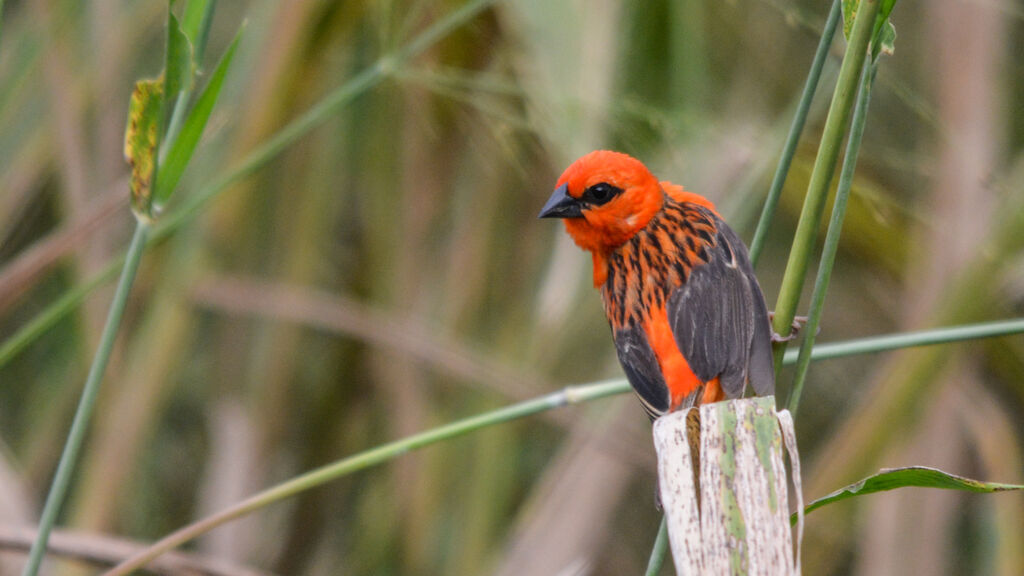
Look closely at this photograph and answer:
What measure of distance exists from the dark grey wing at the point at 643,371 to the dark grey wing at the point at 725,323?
7 centimetres

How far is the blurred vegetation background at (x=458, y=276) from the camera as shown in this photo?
2352mm

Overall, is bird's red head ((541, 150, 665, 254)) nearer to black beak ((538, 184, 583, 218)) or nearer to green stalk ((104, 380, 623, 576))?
black beak ((538, 184, 583, 218))

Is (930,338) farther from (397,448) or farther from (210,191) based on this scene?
(210,191)

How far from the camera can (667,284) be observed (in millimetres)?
1630

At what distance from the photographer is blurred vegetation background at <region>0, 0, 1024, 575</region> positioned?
7.72 feet

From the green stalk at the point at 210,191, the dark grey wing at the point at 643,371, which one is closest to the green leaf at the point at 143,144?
the green stalk at the point at 210,191

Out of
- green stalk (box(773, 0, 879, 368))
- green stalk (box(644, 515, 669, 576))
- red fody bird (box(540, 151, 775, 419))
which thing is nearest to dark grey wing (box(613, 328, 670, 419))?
red fody bird (box(540, 151, 775, 419))

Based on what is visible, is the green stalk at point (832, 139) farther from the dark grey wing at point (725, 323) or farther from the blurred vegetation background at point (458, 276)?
the blurred vegetation background at point (458, 276)

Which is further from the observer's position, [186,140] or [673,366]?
[673,366]

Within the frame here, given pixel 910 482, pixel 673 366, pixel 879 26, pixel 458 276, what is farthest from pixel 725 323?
pixel 458 276

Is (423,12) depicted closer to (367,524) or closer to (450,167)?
→ (450,167)

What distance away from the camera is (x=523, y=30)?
200 cm

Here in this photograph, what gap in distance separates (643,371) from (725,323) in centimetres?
17

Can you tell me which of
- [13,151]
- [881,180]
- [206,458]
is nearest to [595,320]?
[881,180]
